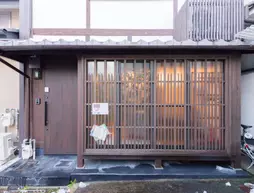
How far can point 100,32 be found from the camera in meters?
4.90

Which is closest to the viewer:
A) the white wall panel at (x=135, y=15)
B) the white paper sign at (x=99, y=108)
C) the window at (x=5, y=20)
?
the white paper sign at (x=99, y=108)

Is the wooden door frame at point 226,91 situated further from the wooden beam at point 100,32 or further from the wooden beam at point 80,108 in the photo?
the wooden beam at point 100,32

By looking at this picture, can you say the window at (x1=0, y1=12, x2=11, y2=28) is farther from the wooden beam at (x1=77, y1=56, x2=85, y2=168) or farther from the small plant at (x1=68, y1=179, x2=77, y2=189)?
the small plant at (x1=68, y1=179, x2=77, y2=189)

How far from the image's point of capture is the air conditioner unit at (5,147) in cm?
458

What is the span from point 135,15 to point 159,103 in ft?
9.16

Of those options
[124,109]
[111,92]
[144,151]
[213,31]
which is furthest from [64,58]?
[213,31]

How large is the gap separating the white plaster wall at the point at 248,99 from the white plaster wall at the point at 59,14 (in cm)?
512

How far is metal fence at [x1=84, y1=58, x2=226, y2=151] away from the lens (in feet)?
13.1

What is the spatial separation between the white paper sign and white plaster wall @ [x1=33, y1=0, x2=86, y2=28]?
2502mm

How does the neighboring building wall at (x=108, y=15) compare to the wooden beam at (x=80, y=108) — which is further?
the neighboring building wall at (x=108, y=15)

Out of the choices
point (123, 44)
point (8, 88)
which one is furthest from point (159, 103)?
point (8, 88)

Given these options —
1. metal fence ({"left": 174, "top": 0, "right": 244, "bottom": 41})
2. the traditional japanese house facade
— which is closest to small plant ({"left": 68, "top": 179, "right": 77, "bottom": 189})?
the traditional japanese house facade

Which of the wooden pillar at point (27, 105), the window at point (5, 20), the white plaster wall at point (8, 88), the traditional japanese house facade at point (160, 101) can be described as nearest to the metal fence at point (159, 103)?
the traditional japanese house facade at point (160, 101)

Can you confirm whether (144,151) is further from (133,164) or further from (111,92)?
(111,92)
